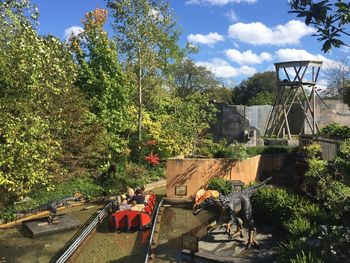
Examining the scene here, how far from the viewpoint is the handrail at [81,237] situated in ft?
34.7

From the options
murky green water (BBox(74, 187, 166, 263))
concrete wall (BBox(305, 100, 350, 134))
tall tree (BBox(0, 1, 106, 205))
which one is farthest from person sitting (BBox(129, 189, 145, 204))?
concrete wall (BBox(305, 100, 350, 134))

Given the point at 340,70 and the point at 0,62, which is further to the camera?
the point at 340,70

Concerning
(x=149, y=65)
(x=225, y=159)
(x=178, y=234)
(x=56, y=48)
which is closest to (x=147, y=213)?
(x=178, y=234)

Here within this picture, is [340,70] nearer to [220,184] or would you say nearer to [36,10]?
[220,184]

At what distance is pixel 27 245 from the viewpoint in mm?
12367

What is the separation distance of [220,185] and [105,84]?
8833 millimetres

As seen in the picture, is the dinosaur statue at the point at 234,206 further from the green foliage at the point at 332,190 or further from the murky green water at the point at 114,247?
the murky green water at the point at 114,247

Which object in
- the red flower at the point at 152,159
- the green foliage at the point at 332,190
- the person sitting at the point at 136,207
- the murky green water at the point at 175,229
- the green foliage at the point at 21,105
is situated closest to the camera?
the green foliage at the point at 332,190

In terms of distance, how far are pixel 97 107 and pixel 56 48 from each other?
4.99 metres

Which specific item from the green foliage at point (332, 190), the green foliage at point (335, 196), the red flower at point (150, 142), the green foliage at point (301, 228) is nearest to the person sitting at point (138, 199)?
the green foliage at point (332, 190)

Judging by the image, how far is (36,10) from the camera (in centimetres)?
1483

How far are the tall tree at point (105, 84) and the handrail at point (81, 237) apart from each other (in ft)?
19.1

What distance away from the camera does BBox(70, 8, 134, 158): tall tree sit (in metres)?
21.1

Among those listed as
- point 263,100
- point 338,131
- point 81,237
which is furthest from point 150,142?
point 263,100
